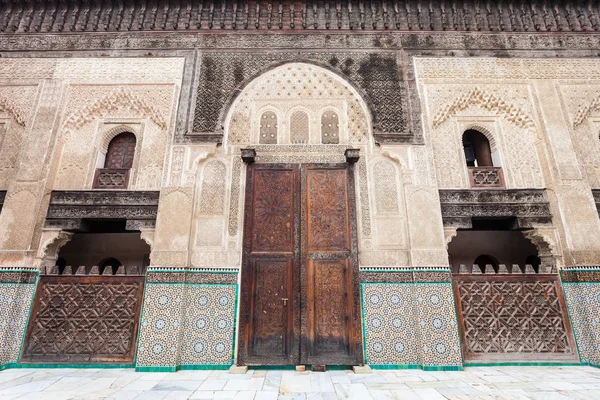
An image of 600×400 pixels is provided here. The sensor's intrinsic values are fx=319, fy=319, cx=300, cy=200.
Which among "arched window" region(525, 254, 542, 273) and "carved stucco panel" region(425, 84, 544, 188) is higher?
"carved stucco panel" region(425, 84, 544, 188)

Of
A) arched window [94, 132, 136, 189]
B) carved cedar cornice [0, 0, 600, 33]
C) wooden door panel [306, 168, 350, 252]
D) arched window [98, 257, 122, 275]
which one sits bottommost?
arched window [98, 257, 122, 275]

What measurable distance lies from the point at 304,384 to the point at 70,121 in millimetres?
4477

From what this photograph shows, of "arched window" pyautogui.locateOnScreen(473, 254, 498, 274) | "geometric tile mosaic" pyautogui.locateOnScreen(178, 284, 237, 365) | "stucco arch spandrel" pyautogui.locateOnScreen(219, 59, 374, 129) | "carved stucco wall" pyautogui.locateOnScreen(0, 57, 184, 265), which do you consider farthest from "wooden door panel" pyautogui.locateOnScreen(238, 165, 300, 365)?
"arched window" pyautogui.locateOnScreen(473, 254, 498, 274)

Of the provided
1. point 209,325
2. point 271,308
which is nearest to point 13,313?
point 209,325

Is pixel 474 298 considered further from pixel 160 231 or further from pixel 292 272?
pixel 160 231

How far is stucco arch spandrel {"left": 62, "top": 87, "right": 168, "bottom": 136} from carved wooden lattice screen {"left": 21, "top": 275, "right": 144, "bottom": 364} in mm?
2048

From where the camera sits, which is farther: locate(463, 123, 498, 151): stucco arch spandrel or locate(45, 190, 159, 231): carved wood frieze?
locate(463, 123, 498, 151): stucco arch spandrel

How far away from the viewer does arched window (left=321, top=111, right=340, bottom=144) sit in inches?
172

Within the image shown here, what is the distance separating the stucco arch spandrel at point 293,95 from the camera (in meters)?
4.41

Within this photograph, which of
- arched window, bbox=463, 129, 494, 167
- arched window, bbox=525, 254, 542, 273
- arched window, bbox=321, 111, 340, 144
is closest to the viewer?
arched window, bbox=321, 111, 340, 144

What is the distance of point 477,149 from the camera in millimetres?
4789

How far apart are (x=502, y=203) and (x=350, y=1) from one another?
3.66 m

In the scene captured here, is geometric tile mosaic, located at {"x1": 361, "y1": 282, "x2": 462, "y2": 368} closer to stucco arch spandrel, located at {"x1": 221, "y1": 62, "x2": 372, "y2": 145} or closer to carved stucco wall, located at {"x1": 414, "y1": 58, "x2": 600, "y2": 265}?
carved stucco wall, located at {"x1": 414, "y1": 58, "x2": 600, "y2": 265}

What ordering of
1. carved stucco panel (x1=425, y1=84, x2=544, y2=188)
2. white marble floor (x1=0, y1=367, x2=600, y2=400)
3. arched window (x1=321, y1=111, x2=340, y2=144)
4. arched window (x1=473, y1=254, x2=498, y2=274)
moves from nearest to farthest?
white marble floor (x1=0, y1=367, x2=600, y2=400), carved stucco panel (x1=425, y1=84, x2=544, y2=188), arched window (x1=321, y1=111, x2=340, y2=144), arched window (x1=473, y1=254, x2=498, y2=274)
